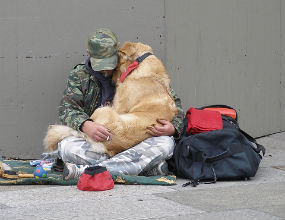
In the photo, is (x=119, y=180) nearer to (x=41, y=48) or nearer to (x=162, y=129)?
(x=162, y=129)

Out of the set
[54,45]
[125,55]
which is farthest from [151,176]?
[54,45]

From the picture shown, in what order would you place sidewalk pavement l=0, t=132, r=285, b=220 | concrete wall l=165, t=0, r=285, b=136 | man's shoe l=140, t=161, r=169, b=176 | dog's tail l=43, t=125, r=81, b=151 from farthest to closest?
concrete wall l=165, t=0, r=285, b=136
dog's tail l=43, t=125, r=81, b=151
man's shoe l=140, t=161, r=169, b=176
sidewalk pavement l=0, t=132, r=285, b=220

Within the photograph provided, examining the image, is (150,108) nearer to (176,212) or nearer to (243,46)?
(176,212)

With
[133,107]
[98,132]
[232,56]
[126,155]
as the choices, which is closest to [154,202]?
[126,155]

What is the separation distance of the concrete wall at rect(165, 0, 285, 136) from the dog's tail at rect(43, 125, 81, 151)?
1.39m

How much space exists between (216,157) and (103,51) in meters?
1.23

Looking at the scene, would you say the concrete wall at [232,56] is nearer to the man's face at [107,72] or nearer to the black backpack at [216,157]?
the man's face at [107,72]

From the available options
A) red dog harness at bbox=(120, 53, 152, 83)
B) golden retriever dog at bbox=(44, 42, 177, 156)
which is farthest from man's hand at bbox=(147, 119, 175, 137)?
red dog harness at bbox=(120, 53, 152, 83)

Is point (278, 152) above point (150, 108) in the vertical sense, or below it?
below

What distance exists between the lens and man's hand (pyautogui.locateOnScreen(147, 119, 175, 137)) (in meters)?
4.94

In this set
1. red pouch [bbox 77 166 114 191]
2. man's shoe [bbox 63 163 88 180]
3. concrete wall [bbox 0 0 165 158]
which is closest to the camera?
red pouch [bbox 77 166 114 191]

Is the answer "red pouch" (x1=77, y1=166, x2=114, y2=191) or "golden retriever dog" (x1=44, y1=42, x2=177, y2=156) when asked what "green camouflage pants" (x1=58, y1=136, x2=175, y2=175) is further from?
"red pouch" (x1=77, y1=166, x2=114, y2=191)

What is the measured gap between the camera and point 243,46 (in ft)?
23.2

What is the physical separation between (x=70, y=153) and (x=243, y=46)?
2946 millimetres
